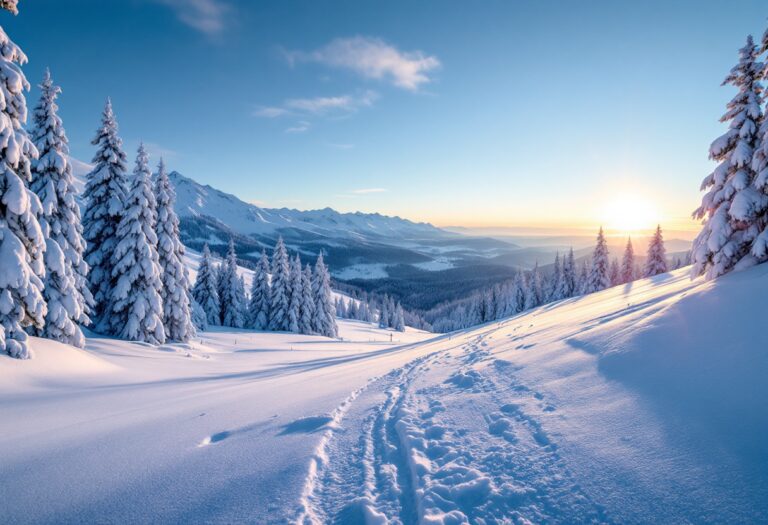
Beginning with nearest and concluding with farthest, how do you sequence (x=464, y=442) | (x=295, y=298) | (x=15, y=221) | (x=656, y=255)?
(x=464, y=442)
(x=15, y=221)
(x=295, y=298)
(x=656, y=255)

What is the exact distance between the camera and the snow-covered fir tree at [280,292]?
4059cm

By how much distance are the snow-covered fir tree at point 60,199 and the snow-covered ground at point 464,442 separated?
211 inches

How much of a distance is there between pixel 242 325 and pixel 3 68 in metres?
38.9

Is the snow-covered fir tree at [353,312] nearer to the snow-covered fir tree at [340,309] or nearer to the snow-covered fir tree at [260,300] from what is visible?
the snow-covered fir tree at [340,309]

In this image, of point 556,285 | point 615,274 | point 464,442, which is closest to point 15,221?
point 464,442

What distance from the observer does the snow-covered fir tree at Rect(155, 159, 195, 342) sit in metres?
21.2

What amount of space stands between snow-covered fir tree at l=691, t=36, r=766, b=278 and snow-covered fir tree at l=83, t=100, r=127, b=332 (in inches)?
1121

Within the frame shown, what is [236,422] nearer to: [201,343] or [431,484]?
[431,484]

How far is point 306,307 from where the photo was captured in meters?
42.1

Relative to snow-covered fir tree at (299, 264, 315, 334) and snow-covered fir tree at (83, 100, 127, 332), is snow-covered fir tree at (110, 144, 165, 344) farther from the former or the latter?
snow-covered fir tree at (299, 264, 315, 334)

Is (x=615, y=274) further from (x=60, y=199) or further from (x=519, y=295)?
(x=60, y=199)

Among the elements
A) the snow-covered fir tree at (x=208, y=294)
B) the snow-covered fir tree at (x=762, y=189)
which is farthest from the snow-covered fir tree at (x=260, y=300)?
the snow-covered fir tree at (x=762, y=189)

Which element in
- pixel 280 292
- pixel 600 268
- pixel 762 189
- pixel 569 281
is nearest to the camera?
pixel 762 189

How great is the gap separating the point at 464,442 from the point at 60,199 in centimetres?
1972
